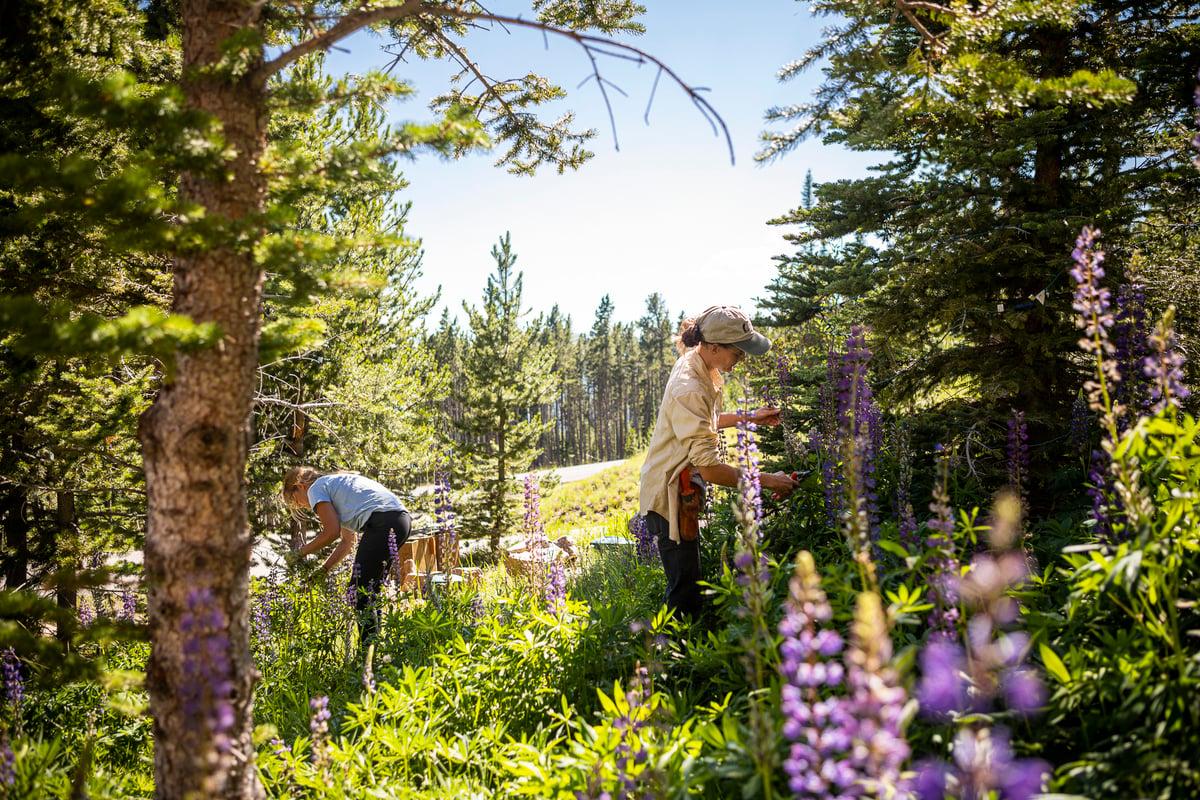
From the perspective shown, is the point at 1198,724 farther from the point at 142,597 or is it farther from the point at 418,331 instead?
the point at 418,331

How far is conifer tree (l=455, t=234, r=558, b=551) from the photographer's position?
14.7 m

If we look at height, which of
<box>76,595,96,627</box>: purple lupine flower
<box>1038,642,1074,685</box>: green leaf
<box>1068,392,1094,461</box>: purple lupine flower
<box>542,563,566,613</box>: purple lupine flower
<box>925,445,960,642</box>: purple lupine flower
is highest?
<box>1068,392,1094,461</box>: purple lupine flower

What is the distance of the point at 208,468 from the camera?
215 centimetres

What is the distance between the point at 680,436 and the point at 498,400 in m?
11.6

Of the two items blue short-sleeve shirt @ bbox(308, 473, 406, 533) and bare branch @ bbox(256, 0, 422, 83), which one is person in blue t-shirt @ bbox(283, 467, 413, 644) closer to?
blue short-sleeve shirt @ bbox(308, 473, 406, 533)

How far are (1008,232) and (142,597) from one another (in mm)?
8960

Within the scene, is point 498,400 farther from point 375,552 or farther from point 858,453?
point 858,453

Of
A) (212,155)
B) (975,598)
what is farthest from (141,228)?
(975,598)

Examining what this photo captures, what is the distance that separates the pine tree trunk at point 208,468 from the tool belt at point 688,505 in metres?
2.34

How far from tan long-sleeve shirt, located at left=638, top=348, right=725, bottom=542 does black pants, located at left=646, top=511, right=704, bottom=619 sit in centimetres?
8

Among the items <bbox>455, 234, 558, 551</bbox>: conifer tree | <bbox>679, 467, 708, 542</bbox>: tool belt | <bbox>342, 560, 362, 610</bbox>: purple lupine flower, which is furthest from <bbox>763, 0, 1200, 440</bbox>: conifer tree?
<bbox>455, 234, 558, 551</bbox>: conifer tree

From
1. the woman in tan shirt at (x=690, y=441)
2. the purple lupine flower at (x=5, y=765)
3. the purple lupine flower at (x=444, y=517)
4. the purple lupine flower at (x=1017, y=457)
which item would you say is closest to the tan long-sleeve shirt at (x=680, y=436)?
the woman in tan shirt at (x=690, y=441)

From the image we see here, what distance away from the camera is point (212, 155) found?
1.99 meters

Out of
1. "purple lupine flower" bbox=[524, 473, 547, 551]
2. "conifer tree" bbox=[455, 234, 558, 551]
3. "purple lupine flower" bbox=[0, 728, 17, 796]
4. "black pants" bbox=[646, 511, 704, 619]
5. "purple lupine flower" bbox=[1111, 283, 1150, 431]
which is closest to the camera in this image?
"purple lupine flower" bbox=[0, 728, 17, 796]
